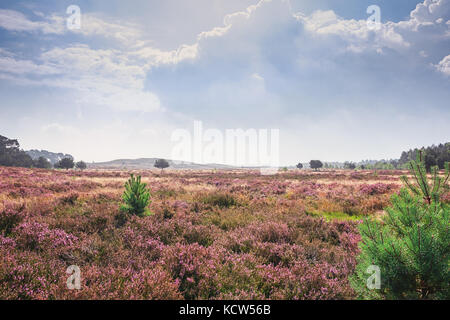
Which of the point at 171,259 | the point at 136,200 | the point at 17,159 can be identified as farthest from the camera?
the point at 17,159

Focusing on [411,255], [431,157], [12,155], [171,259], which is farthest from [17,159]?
[431,157]

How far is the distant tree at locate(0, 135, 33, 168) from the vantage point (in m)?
61.2

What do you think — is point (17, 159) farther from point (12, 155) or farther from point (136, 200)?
point (136, 200)

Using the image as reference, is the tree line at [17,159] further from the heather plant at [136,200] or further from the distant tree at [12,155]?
the heather plant at [136,200]

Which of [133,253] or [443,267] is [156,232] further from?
[443,267]

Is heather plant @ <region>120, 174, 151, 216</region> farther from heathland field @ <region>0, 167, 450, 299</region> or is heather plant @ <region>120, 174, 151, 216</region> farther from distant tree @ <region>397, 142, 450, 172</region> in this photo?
distant tree @ <region>397, 142, 450, 172</region>

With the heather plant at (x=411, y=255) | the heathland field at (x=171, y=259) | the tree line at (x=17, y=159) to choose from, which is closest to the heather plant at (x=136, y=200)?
the heathland field at (x=171, y=259)

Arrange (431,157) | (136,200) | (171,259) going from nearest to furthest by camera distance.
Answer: (171,259), (136,200), (431,157)

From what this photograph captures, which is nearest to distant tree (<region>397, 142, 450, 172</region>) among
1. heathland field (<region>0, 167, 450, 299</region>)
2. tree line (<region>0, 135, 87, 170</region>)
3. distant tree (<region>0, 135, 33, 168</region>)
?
heathland field (<region>0, 167, 450, 299</region>)

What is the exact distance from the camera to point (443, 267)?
76.9 inches

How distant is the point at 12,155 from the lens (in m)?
66.8

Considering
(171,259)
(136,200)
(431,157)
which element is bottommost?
(171,259)

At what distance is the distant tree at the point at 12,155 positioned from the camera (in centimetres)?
6116

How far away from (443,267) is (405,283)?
0.37 metres
